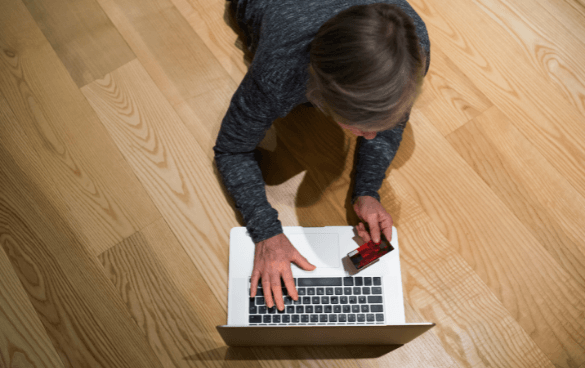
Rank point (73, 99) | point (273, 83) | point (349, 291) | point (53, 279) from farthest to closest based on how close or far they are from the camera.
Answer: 1. point (73, 99)
2. point (53, 279)
3. point (349, 291)
4. point (273, 83)

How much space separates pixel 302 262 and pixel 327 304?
0.11 metres

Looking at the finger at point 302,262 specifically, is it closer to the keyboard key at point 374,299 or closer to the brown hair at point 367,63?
the keyboard key at point 374,299

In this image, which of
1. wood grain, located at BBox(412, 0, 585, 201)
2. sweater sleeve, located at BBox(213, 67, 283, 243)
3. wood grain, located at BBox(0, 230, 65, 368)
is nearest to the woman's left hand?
sweater sleeve, located at BBox(213, 67, 283, 243)

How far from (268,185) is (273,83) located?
371mm

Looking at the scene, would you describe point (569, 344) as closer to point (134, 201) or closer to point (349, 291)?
point (349, 291)

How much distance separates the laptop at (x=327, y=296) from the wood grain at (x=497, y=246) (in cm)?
22

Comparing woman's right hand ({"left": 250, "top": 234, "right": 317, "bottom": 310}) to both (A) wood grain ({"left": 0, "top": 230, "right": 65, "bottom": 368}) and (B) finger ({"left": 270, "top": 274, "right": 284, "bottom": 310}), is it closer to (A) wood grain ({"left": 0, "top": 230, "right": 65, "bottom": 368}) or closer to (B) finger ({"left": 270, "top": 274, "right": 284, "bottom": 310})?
(B) finger ({"left": 270, "top": 274, "right": 284, "bottom": 310})

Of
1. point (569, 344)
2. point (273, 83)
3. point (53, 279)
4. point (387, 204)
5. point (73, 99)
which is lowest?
point (569, 344)

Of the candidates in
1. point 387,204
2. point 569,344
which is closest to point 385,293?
point 387,204

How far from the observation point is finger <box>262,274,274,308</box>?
81 cm

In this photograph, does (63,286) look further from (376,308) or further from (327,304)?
(376,308)

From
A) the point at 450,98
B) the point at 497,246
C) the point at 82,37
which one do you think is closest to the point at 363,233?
the point at 497,246

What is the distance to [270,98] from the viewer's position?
0.69 metres

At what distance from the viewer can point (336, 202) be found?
970 millimetres
